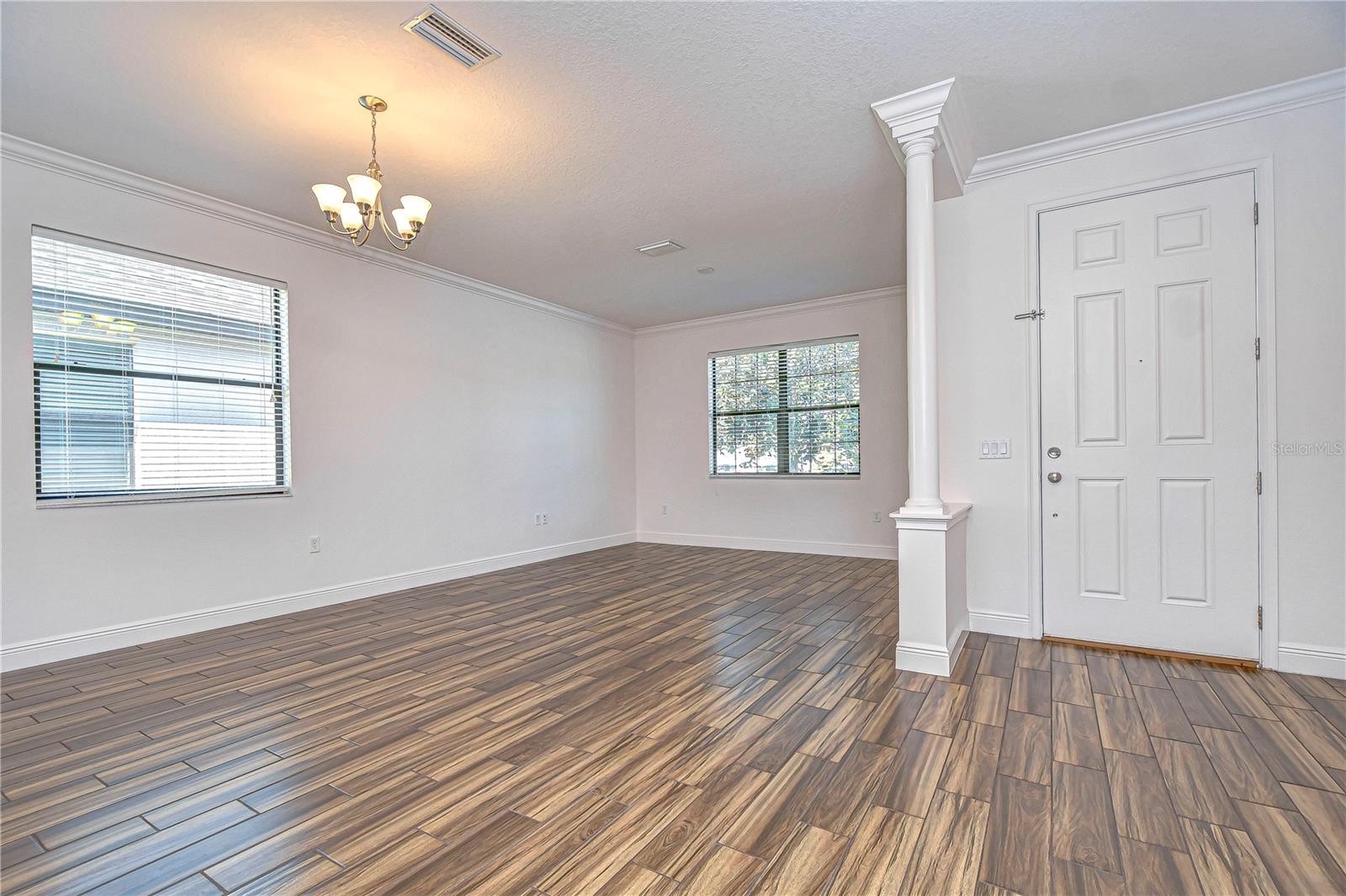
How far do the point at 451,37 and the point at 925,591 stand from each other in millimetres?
3182

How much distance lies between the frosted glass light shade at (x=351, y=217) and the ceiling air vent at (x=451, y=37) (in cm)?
92

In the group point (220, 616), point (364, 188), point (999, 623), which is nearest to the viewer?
point (364, 188)

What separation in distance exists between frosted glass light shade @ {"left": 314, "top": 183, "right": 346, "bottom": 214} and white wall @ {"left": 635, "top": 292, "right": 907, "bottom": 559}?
4.81 m

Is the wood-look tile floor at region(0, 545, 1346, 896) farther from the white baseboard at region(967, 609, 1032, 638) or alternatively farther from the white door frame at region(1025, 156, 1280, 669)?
the white door frame at region(1025, 156, 1280, 669)

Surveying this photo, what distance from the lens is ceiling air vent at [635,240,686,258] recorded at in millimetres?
4733

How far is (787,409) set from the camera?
688 cm

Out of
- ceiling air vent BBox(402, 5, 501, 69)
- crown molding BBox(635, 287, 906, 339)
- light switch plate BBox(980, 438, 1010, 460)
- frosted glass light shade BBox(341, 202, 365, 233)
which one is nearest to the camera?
ceiling air vent BBox(402, 5, 501, 69)

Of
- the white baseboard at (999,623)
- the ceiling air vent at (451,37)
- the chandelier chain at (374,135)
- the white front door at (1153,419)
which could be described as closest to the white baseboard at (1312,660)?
the white front door at (1153,419)

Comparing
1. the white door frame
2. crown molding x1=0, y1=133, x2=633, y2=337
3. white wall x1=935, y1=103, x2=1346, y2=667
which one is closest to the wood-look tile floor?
the white door frame

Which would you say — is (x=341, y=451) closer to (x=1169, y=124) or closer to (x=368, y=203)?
(x=368, y=203)

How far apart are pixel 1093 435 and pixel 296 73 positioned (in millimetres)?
4234

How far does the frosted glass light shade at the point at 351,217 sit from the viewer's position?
295cm

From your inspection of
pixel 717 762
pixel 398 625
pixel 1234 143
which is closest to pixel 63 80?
pixel 398 625

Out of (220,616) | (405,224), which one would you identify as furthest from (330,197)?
(220,616)
